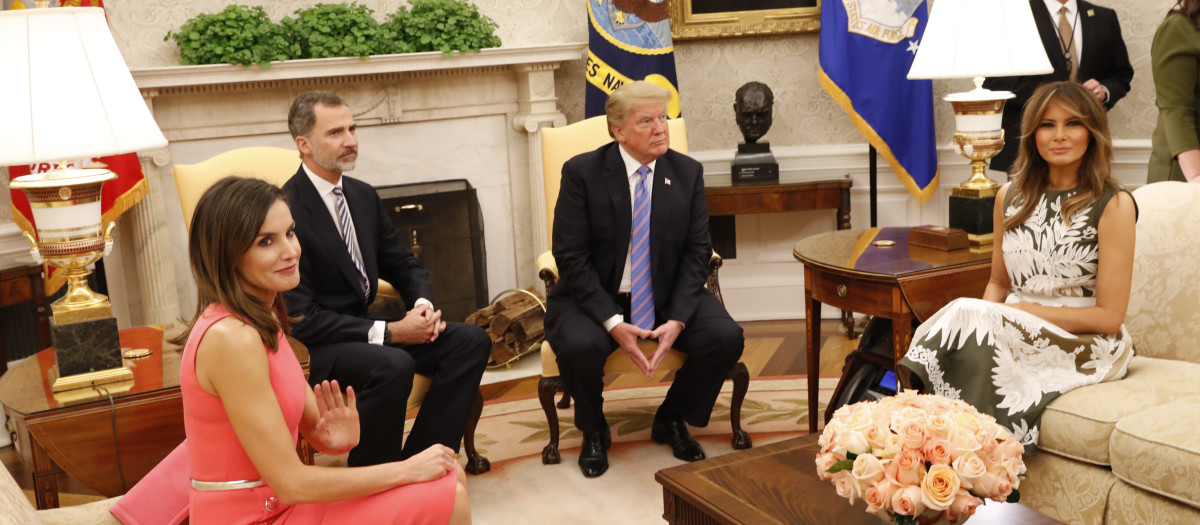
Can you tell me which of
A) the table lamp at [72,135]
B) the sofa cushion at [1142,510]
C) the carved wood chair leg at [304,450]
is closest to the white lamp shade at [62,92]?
the table lamp at [72,135]

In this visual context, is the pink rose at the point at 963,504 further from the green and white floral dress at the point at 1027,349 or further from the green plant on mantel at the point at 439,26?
the green plant on mantel at the point at 439,26

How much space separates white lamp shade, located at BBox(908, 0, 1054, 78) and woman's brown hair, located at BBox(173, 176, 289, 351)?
228 cm

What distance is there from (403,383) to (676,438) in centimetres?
106

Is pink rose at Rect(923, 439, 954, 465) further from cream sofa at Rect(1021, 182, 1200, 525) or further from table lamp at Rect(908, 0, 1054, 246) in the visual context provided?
table lamp at Rect(908, 0, 1054, 246)

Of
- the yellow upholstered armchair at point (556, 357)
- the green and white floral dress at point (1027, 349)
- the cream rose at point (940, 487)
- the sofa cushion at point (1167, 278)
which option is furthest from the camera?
the yellow upholstered armchair at point (556, 357)

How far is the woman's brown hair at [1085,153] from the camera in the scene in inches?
105

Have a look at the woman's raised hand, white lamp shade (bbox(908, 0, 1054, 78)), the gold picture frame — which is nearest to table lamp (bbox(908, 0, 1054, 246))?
white lamp shade (bbox(908, 0, 1054, 78))

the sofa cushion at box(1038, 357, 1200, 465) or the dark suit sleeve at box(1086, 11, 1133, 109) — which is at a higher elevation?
the dark suit sleeve at box(1086, 11, 1133, 109)

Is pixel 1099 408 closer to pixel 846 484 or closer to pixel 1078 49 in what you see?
pixel 846 484

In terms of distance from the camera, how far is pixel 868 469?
69.2 inches

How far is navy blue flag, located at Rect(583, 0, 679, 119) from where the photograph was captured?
16.0ft

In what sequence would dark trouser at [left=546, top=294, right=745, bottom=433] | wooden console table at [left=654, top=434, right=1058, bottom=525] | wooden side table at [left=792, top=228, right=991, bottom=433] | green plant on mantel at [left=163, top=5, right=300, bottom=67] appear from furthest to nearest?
green plant on mantel at [left=163, top=5, right=300, bottom=67] < dark trouser at [left=546, top=294, right=745, bottom=433] < wooden side table at [left=792, top=228, right=991, bottom=433] < wooden console table at [left=654, top=434, right=1058, bottom=525]

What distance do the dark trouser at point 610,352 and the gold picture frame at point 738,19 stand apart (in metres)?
2.11

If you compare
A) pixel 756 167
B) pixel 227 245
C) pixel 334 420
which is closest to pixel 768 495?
pixel 334 420
